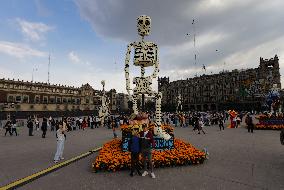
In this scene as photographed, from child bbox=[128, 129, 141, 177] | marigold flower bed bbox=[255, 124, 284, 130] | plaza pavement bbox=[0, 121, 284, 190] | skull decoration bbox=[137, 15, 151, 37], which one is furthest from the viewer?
marigold flower bed bbox=[255, 124, 284, 130]

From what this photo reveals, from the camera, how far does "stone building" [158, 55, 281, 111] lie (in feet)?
260

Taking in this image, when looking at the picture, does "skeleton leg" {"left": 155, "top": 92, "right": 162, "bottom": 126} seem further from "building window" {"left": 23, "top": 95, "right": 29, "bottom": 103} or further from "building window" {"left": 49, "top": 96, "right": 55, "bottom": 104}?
"building window" {"left": 49, "top": 96, "right": 55, "bottom": 104}

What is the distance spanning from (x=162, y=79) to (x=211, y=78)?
101ft

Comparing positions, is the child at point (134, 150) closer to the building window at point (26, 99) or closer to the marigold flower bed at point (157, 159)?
the marigold flower bed at point (157, 159)

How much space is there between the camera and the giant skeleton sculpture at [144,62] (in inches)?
411

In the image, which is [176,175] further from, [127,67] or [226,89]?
[226,89]

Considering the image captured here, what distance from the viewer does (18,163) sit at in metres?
9.73

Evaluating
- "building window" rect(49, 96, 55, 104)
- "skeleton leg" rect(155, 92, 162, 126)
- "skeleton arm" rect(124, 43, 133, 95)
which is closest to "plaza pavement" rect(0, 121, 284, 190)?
"skeleton leg" rect(155, 92, 162, 126)

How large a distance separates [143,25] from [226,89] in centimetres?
8499

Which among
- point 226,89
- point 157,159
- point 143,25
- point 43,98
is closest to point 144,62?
point 143,25

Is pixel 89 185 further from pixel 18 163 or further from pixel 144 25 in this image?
pixel 144 25

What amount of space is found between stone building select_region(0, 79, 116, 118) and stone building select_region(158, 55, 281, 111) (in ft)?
99.0

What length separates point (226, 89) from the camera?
3556 inches

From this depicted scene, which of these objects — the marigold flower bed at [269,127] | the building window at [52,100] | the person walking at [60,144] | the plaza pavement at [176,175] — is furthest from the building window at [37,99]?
the person walking at [60,144]
